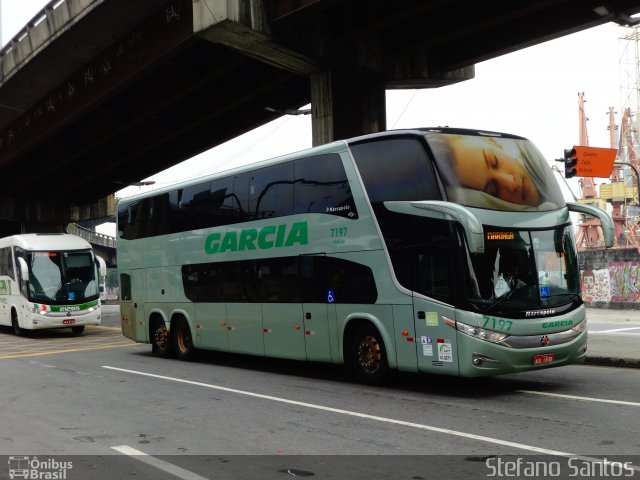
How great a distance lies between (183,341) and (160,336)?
3.40 feet

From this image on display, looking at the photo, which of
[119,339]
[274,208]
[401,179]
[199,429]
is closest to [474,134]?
[401,179]

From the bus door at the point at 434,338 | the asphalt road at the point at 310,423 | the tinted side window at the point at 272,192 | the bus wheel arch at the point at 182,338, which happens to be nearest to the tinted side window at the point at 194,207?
the tinted side window at the point at 272,192

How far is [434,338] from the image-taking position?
1060cm

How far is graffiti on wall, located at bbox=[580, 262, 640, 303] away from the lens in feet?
109

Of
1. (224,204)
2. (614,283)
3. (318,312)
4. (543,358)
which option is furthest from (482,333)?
(614,283)

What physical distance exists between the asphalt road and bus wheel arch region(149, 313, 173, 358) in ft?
9.10

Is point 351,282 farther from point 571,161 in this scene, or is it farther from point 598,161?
point 598,161

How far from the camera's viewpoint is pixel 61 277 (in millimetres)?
25656

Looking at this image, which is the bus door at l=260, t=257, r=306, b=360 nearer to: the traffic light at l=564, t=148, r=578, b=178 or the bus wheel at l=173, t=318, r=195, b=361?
the bus wheel at l=173, t=318, r=195, b=361

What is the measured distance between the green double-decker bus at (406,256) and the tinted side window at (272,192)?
0.10ft

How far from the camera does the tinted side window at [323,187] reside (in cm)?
1209

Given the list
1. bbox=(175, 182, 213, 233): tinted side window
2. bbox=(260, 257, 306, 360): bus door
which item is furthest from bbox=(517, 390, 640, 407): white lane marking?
bbox=(175, 182, 213, 233): tinted side window

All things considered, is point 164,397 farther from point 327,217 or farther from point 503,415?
point 503,415

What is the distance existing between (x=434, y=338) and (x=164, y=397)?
13.2 feet
